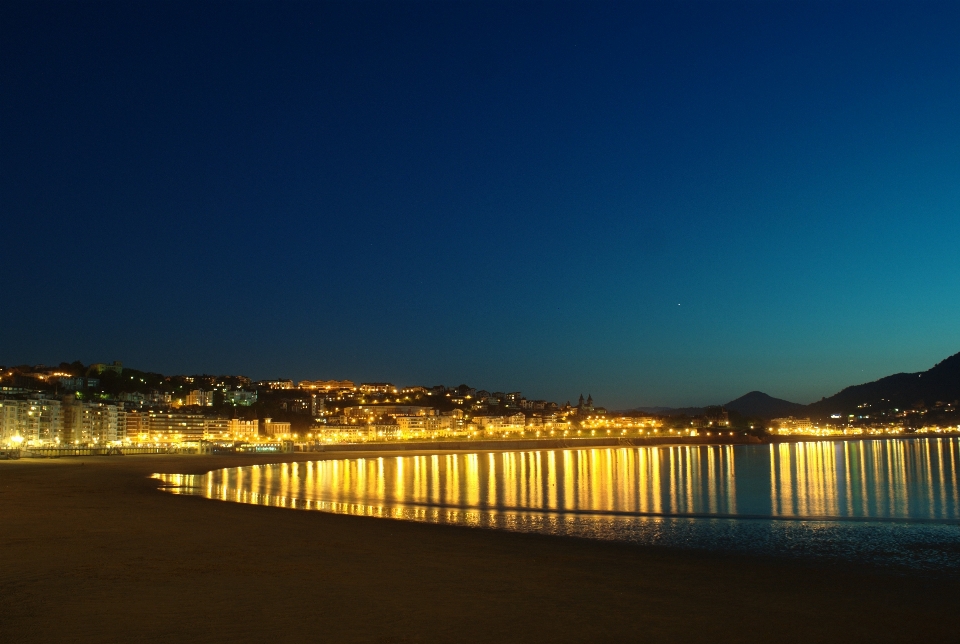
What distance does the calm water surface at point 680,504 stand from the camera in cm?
1470

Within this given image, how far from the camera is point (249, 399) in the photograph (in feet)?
576

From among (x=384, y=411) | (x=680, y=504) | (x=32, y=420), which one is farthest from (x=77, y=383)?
(x=680, y=504)

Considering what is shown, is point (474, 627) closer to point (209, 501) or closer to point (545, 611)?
point (545, 611)

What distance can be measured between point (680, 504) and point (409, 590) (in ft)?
56.5

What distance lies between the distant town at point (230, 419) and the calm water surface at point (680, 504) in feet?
142

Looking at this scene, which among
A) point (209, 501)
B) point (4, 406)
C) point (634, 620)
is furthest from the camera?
point (4, 406)

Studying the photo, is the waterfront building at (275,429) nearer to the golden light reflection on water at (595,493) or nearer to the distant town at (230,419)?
the distant town at (230,419)

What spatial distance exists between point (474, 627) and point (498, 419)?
545 ft

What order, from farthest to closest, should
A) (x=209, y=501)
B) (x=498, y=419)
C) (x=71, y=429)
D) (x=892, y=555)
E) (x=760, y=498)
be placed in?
(x=498, y=419), (x=71, y=429), (x=760, y=498), (x=209, y=501), (x=892, y=555)

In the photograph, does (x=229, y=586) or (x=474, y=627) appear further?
(x=229, y=586)

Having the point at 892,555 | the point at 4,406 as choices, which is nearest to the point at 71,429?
the point at 4,406

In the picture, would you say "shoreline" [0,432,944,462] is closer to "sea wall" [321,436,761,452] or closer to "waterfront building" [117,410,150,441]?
"sea wall" [321,436,761,452]

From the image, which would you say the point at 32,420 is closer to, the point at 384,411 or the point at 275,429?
the point at 275,429

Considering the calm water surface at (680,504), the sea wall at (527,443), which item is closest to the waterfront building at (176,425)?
the sea wall at (527,443)
